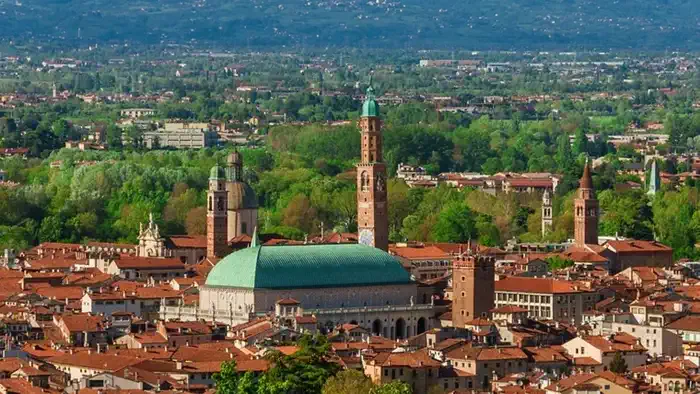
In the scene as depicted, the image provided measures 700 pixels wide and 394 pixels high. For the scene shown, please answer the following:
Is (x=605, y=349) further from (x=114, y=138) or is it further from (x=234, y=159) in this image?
(x=114, y=138)

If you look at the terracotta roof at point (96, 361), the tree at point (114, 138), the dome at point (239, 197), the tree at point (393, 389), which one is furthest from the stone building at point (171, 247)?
the tree at point (114, 138)

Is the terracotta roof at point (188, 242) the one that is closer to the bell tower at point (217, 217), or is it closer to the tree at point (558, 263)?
the bell tower at point (217, 217)

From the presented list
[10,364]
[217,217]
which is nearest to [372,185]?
[217,217]

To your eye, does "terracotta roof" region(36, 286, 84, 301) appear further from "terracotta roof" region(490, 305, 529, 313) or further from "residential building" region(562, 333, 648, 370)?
"residential building" region(562, 333, 648, 370)

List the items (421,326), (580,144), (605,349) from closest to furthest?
(605,349) < (421,326) < (580,144)

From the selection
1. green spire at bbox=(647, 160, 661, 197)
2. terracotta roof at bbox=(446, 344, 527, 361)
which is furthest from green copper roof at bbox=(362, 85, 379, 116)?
green spire at bbox=(647, 160, 661, 197)

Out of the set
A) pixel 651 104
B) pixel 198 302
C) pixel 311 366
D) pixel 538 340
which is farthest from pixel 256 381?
pixel 651 104
